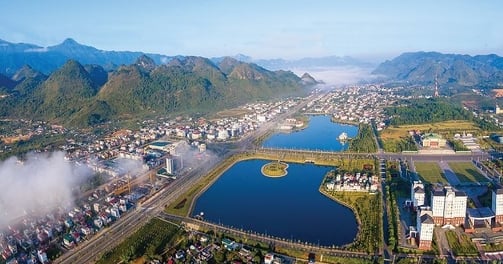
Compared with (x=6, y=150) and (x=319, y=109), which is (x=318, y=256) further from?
(x=319, y=109)

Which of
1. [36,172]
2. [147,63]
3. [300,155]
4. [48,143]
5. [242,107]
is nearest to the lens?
[36,172]

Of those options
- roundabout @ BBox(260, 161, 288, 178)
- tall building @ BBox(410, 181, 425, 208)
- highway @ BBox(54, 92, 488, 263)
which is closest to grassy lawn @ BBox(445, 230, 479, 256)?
tall building @ BBox(410, 181, 425, 208)

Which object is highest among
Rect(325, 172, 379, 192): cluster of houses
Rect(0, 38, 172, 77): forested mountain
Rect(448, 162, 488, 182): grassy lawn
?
Rect(0, 38, 172, 77): forested mountain

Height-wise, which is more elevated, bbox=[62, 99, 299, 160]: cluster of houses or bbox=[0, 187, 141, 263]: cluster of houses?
bbox=[62, 99, 299, 160]: cluster of houses

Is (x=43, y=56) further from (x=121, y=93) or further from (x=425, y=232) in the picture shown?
(x=425, y=232)

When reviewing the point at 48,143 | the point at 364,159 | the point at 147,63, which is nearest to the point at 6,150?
the point at 48,143

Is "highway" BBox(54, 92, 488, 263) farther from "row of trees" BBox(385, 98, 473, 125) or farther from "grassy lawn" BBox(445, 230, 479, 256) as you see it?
"row of trees" BBox(385, 98, 473, 125)

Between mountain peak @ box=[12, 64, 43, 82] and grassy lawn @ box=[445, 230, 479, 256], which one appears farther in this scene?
mountain peak @ box=[12, 64, 43, 82]
